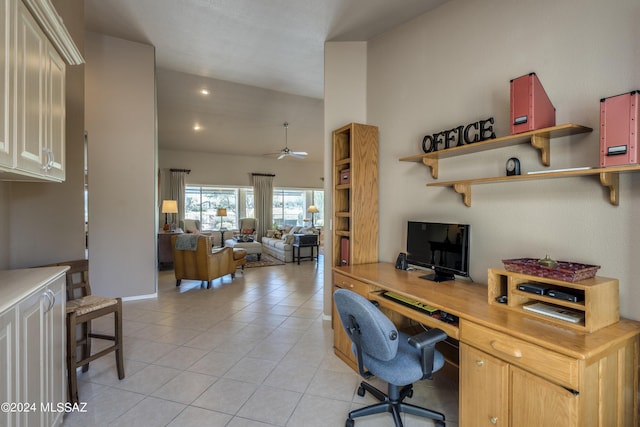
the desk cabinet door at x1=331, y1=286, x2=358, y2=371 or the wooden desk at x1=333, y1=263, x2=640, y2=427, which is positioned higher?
the wooden desk at x1=333, y1=263, x2=640, y2=427

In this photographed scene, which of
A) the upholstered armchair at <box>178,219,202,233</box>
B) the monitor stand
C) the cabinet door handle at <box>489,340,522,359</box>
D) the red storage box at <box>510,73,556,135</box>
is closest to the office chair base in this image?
the cabinet door handle at <box>489,340,522,359</box>

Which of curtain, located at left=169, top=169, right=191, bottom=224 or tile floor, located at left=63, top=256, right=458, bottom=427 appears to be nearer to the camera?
tile floor, located at left=63, top=256, right=458, bottom=427

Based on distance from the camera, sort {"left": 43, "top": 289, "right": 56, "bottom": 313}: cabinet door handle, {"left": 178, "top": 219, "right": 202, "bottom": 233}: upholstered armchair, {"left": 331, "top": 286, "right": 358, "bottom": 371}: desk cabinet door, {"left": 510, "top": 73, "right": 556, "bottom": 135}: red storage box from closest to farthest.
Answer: {"left": 43, "top": 289, "right": 56, "bottom": 313}: cabinet door handle
{"left": 510, "top": 73, "right": 556, "bottom": 135}: red storage box
{"left": 331, "top": 286, "right": 358, "bottom": 371}: desk cabinet door
{"left": 178, "top": 219, "right": 202, "bottom": 233}: upholstered armchair

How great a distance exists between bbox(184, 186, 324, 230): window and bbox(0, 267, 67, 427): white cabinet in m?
8.15

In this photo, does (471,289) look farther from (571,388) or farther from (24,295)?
(24,295)

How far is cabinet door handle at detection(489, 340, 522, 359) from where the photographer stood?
1379mm

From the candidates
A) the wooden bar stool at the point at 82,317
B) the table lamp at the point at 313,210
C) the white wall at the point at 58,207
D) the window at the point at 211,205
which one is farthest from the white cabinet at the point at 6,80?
the table lamp at the point at 313,210

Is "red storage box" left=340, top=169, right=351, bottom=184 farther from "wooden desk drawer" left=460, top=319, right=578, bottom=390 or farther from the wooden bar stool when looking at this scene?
the wooden bar stool

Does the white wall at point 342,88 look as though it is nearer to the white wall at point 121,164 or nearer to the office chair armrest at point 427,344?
the office chair armrest at point 427,344

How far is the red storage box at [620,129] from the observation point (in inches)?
53.4

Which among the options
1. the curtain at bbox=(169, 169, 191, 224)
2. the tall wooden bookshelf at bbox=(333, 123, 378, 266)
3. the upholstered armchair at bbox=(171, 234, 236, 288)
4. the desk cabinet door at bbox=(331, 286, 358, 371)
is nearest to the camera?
the desk cabinet door at bbox=(331, 286, 358, 371)

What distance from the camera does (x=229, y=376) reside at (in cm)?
240

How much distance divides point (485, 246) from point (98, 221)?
4547mm

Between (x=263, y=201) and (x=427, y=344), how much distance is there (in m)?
9.10
